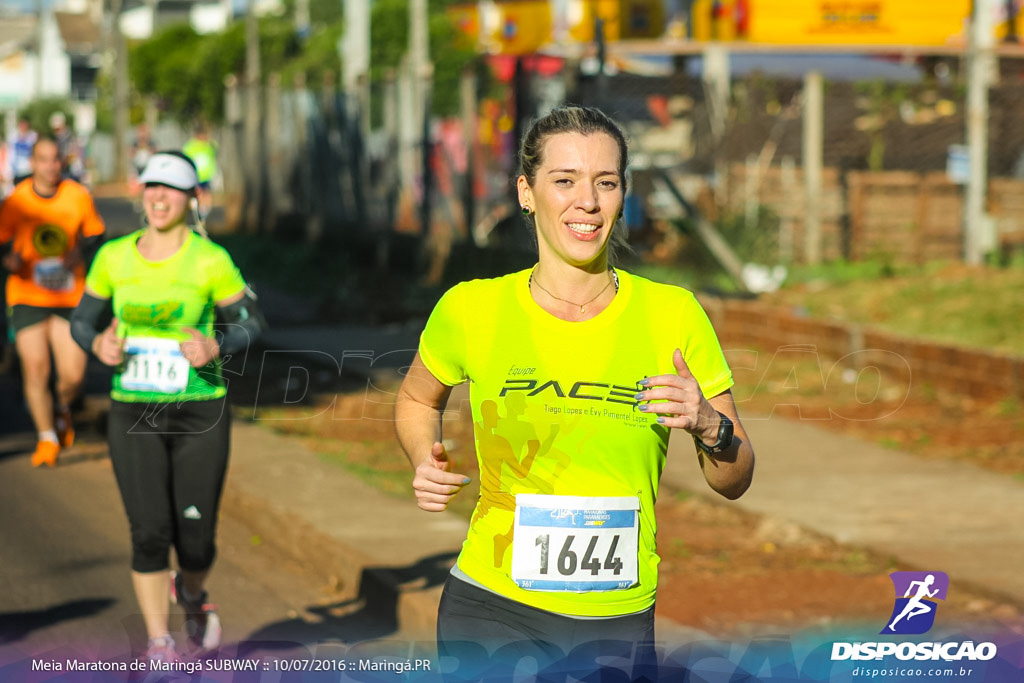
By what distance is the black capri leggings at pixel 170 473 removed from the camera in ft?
20.2

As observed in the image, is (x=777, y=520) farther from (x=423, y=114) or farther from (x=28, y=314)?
(x=423, y=114)

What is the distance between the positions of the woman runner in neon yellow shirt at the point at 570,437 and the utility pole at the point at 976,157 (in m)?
12.8

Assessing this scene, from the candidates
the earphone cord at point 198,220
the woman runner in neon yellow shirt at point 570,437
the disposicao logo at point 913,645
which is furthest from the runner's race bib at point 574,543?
the earphone cord at point 198,220

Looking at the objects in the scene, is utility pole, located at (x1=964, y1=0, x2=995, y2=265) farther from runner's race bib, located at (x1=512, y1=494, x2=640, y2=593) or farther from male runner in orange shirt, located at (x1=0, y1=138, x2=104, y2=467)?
runner's race bib, located at (x1=512, y1=494, x2=640, y2=593)

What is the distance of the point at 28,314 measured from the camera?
10.0 metres

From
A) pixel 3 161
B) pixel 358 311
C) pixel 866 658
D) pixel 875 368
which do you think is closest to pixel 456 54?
pixel 3 161

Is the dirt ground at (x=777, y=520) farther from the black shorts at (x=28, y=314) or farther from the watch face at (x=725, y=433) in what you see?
the watch face at (x=725, y=433)

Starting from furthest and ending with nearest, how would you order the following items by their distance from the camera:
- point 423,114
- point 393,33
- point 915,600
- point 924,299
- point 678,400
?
point 393,33 < point 423,114 < point 924,299 < point 915,600 < point 678,400

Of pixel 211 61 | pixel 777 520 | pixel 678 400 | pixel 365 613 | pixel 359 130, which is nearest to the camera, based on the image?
pixel 678 400

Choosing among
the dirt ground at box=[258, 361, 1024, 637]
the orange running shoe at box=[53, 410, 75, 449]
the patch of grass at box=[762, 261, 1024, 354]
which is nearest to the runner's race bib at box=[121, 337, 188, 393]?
the dirt ground at box=[258, 361, 1024, 637]

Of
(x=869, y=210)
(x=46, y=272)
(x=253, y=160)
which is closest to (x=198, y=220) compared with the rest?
(x=46, y=272)

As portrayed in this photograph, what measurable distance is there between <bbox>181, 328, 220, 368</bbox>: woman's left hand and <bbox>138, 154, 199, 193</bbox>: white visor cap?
633 millimetres

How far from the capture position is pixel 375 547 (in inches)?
310

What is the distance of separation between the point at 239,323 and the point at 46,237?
408cm
